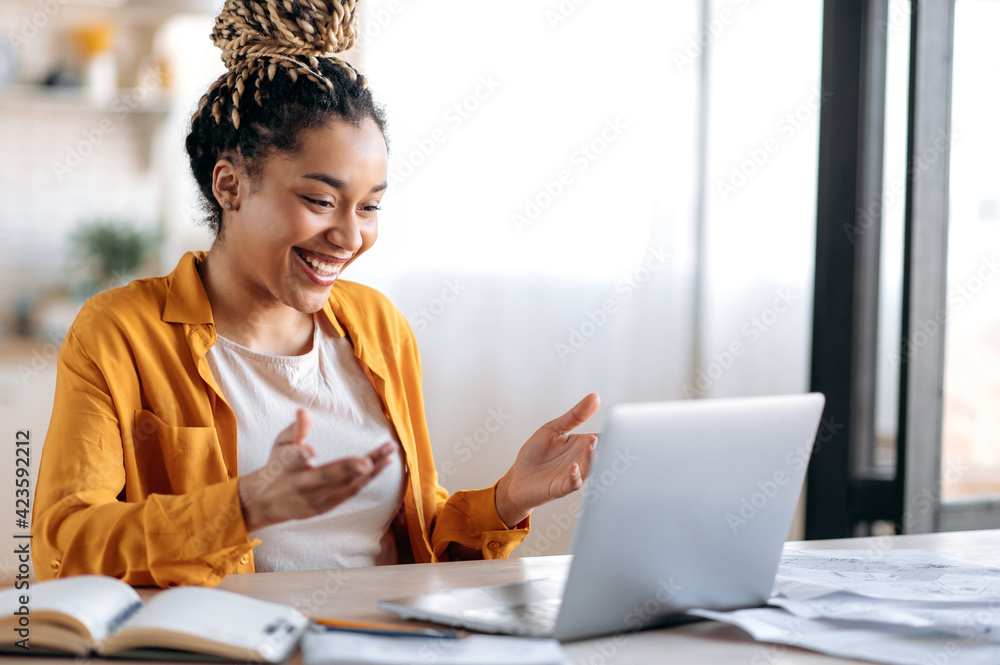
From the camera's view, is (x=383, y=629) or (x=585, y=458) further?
(x=585, y=458)

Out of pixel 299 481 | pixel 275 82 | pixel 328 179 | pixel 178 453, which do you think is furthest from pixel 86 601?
pixel 275 82

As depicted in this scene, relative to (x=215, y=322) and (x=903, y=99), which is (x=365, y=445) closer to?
(x=215, y=322)

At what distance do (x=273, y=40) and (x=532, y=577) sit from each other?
2.89 ft

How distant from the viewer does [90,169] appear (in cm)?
280

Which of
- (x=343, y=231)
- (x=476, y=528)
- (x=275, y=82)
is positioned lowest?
(x=476, y=528)

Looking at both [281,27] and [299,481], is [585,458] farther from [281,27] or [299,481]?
[281,27]

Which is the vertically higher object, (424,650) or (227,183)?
(227,183)

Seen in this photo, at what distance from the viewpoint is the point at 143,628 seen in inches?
28.6

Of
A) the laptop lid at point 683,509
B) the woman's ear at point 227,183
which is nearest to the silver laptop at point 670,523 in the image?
the laptop lid at point 683,509

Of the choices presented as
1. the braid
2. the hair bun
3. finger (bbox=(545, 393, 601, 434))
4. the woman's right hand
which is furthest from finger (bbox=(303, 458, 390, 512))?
the hair bun

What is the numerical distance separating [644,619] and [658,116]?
2259 millimetres

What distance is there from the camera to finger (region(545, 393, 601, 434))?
117 cm

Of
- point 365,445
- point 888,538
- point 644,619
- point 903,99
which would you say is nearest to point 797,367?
point 903,99

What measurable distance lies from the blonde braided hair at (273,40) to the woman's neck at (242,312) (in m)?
0.22
